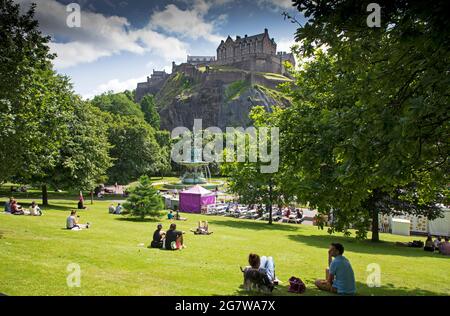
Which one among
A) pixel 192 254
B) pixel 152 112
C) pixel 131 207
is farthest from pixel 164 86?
pixel 192 254

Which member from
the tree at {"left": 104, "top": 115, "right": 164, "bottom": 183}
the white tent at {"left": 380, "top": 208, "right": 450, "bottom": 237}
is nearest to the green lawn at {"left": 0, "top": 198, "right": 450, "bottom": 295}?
the white tent at {"left": 380, "top": 208, "right": 450, "bottom": 237}

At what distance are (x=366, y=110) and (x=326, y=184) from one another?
2.72 m

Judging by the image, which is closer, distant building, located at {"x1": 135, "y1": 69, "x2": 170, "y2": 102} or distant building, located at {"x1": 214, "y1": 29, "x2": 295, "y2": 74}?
distant building, located at {"x1": 214, "y1": 29, "x2": 295, "y2": 74}

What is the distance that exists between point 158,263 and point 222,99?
12602 centimetres

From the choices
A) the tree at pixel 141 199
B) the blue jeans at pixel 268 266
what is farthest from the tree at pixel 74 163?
the blue jeans at pixel 268 266

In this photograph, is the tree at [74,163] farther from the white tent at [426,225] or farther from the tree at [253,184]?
the white tent at [426,225]

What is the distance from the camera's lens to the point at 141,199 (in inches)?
1037

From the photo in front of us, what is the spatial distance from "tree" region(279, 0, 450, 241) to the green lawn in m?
3.37

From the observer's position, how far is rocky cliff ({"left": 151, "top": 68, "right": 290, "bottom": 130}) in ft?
419

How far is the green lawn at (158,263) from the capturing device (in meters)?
9.00

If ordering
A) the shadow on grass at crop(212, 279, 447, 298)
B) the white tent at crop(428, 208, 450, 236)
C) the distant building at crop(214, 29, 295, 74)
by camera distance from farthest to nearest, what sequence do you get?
the distant building at crop(214, 29, 295, 74) < the white tent at crop(428, 208, 450, 236) < the shadow on grass at crop(212, 279, 447, 298)

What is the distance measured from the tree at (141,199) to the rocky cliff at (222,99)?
97710mm

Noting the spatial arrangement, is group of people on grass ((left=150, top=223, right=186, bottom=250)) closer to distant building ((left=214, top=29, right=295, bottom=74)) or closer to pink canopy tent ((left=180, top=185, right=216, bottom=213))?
pink canopy tent ((left=180, top=185, right=216, bottom=213))

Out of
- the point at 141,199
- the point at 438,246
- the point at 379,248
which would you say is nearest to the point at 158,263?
the point at 141,199
